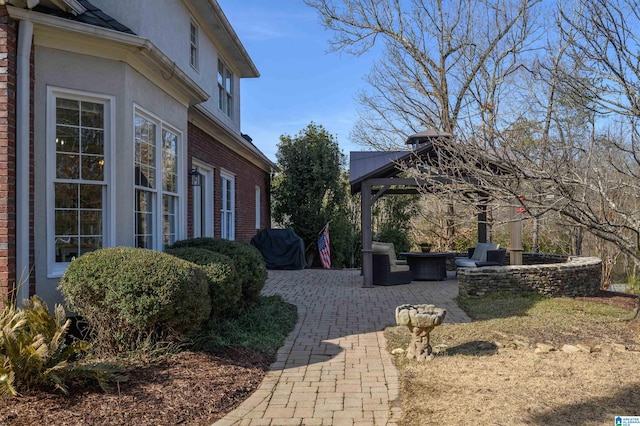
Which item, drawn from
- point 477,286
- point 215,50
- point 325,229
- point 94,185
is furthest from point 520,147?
point 325,229

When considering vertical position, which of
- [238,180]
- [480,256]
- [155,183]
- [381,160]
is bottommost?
[480,256]

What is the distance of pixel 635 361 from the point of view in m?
5.36

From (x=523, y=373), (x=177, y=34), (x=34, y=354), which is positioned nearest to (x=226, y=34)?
(x=177, y=34)

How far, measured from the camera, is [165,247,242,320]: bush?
602 centimetres

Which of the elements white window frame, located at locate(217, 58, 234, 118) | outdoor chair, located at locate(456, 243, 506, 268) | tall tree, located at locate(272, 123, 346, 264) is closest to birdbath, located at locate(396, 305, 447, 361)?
outdoor chair, located at locate(456, 243, 506, 268)

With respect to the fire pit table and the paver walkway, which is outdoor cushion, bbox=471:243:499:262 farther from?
the paver walkway

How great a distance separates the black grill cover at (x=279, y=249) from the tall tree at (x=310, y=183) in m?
2.20

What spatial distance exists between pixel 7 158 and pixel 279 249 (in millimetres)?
11483

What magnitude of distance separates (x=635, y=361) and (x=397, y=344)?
2.54 meters

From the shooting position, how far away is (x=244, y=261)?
23.4ft

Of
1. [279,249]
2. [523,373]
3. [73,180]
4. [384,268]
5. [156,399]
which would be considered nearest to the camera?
[156,399]

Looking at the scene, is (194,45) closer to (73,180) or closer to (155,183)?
(155,183)

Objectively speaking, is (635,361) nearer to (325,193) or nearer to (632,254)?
(632,254)

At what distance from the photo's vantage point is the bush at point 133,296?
4801mm
